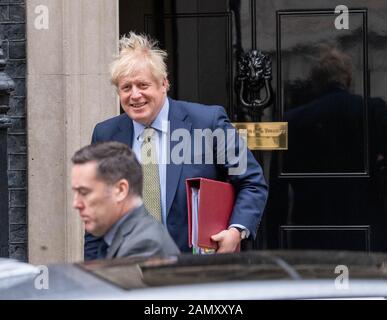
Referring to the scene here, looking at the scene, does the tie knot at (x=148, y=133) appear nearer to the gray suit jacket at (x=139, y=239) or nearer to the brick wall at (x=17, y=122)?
the gray suit jacket at (x=139, y=239)

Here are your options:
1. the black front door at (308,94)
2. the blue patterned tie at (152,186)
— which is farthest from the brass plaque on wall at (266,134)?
the blue patterned tie at (152,186)

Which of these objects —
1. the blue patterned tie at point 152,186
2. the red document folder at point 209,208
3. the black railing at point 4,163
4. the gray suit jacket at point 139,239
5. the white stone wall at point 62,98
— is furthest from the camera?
the white stone wall at point 62,98

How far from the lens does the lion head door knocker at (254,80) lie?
776cm

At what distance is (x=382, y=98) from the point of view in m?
7.69

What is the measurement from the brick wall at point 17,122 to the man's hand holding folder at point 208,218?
2768mm

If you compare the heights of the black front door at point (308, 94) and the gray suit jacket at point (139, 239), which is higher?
the black front door at point (308, 94)

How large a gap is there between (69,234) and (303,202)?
65.8 inches

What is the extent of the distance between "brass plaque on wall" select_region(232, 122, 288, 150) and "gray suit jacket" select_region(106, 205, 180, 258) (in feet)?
13.5

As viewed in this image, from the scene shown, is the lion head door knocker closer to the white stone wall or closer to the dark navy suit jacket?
the white stone wall

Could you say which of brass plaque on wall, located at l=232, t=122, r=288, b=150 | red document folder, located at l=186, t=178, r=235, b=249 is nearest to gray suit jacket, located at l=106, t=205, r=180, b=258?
red document folder, located at l=186, t=178, r=235, b=249

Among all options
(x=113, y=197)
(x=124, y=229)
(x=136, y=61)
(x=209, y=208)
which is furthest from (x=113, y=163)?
(x=136, y=61)
